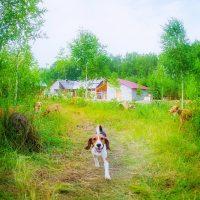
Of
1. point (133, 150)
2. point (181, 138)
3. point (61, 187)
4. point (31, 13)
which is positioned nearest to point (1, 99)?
point (61, 187)

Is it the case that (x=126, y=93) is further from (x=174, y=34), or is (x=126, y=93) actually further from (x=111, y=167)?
(x=111, y=167)

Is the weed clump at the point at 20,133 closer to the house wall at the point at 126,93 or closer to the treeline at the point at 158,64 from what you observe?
the treeline at the point at 158,64

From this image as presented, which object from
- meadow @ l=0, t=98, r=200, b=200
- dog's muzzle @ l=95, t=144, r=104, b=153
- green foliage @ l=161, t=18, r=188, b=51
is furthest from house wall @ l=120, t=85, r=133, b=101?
dog's muzzle @ l=95, t=144, r=104, b=153

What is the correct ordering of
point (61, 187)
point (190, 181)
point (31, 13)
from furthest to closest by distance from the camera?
1. point (31, 13)
2. point (190, 181)
3. point (61, 187)

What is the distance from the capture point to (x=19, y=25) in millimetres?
13688

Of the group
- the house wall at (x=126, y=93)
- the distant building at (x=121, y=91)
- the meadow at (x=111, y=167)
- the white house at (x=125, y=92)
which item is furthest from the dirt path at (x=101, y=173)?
the house wall at (x=126, y=93)

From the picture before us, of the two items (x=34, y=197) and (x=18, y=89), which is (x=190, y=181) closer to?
(x=34, y=197)

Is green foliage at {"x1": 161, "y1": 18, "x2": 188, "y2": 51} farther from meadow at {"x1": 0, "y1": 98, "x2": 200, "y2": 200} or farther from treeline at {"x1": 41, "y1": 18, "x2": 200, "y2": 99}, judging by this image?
meadow at {"x1": 0, "y1": 98, "x2": 200, "y2": 200}

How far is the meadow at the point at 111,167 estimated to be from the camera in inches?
245

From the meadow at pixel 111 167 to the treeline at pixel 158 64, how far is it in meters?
2.55

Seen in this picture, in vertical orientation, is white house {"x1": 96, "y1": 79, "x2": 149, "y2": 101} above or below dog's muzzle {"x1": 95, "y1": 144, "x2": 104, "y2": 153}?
above

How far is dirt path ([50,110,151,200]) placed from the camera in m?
6.24

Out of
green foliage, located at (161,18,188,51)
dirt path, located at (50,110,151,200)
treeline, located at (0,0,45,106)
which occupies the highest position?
green foliage, located at (161,18,188,51)

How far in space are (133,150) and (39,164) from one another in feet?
10.1
